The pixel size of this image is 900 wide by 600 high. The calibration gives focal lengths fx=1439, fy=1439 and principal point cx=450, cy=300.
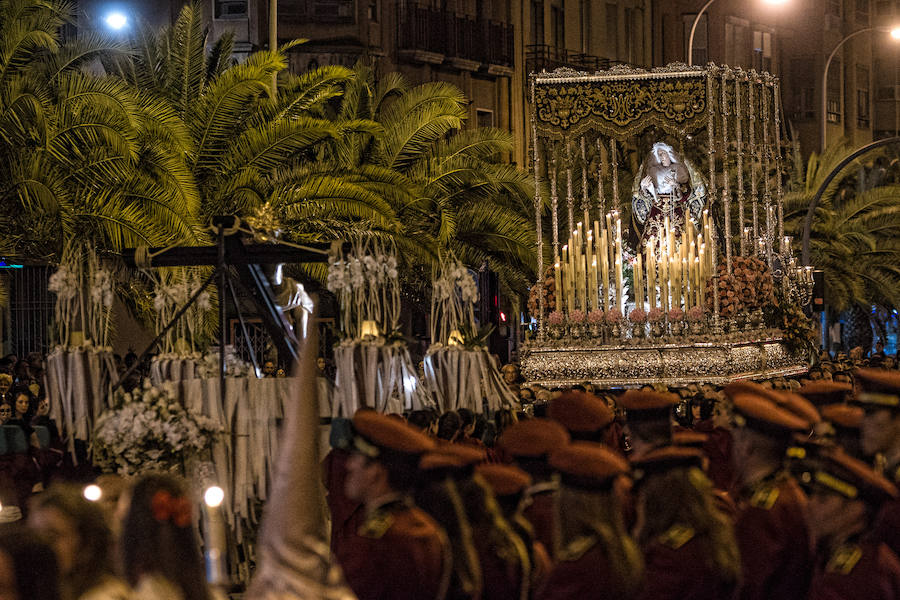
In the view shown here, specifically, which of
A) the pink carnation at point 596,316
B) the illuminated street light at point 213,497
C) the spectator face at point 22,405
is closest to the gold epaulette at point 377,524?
the illuminated street light at point 213,497

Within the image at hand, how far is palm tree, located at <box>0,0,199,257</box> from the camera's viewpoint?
15.2 meters

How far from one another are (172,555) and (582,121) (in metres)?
15.0

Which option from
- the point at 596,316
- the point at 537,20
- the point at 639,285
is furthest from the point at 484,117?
the point at 596,316

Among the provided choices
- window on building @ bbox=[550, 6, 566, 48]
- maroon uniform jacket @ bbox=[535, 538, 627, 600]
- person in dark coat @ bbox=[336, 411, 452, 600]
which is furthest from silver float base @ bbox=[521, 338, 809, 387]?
window on building @ bbox=[550, 6, 566, 48]

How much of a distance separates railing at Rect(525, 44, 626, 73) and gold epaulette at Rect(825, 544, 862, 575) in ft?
100

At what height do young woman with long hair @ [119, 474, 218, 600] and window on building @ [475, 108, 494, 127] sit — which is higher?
window on building @ [475, 108, 494, 127]

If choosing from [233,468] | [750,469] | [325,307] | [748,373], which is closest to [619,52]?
[325,307]

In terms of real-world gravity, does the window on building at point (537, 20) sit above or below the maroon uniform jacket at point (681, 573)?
above

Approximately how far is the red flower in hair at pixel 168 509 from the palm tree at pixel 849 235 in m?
29.1

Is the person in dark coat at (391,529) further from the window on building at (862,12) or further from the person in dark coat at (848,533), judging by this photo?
the window on building at (862,12)

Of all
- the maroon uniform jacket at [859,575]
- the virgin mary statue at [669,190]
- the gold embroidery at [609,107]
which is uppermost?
the gold embroidery at [609,107]

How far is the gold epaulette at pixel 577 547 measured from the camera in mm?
4957

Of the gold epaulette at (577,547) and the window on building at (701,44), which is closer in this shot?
the gold epaulette at (577,547)

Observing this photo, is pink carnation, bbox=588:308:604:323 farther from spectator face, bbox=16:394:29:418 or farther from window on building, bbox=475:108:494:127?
window on building, bbox=475:108:494:127
